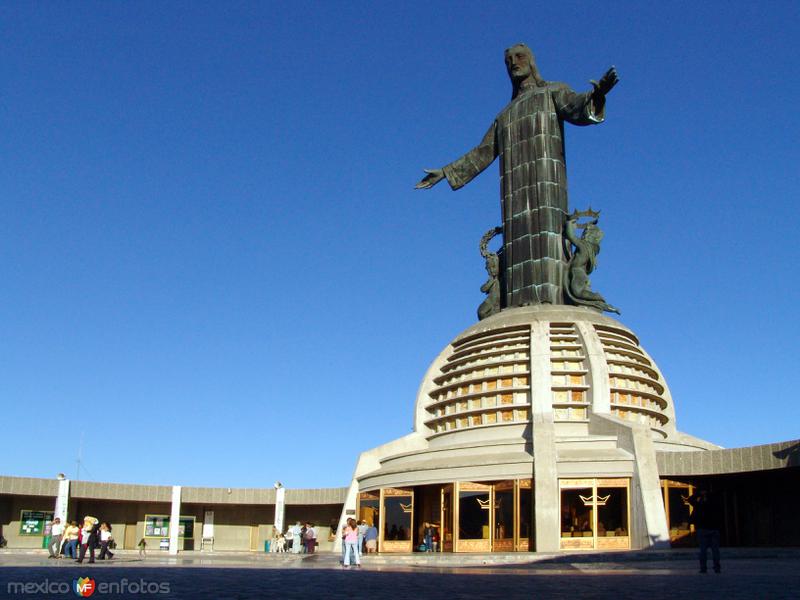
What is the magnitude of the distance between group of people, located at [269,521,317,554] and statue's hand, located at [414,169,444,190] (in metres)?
21.8

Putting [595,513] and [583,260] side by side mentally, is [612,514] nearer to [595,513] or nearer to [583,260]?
[595,513]

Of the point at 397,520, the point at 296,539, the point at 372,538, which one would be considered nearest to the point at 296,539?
the point at 296,539

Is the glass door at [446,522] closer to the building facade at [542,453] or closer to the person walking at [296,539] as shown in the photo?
the building facade at [542,453]

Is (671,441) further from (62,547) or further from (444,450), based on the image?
(62,547)

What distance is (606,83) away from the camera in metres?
41.5

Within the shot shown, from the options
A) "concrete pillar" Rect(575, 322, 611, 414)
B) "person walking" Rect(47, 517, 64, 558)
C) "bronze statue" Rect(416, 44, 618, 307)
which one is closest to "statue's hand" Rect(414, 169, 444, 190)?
"bronze statue" Rect(416, 44, 618, 307)

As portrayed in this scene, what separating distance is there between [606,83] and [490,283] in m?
12.0

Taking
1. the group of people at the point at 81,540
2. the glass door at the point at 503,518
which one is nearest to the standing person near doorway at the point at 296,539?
the glass door at the point at 503,518

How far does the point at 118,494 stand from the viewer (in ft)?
149

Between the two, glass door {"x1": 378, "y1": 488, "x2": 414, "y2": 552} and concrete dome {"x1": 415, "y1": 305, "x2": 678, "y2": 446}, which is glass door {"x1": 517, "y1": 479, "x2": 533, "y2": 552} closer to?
concrete dome {"x1": 415, "y1": 305, "x2": 678, "y2": 446}

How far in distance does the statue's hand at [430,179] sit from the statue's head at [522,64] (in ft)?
23.7

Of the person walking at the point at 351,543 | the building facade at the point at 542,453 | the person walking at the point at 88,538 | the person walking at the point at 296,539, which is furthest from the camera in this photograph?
the person walking at the point at 296,539

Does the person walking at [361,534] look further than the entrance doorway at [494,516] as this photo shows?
No

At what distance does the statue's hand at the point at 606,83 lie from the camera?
134 feet
